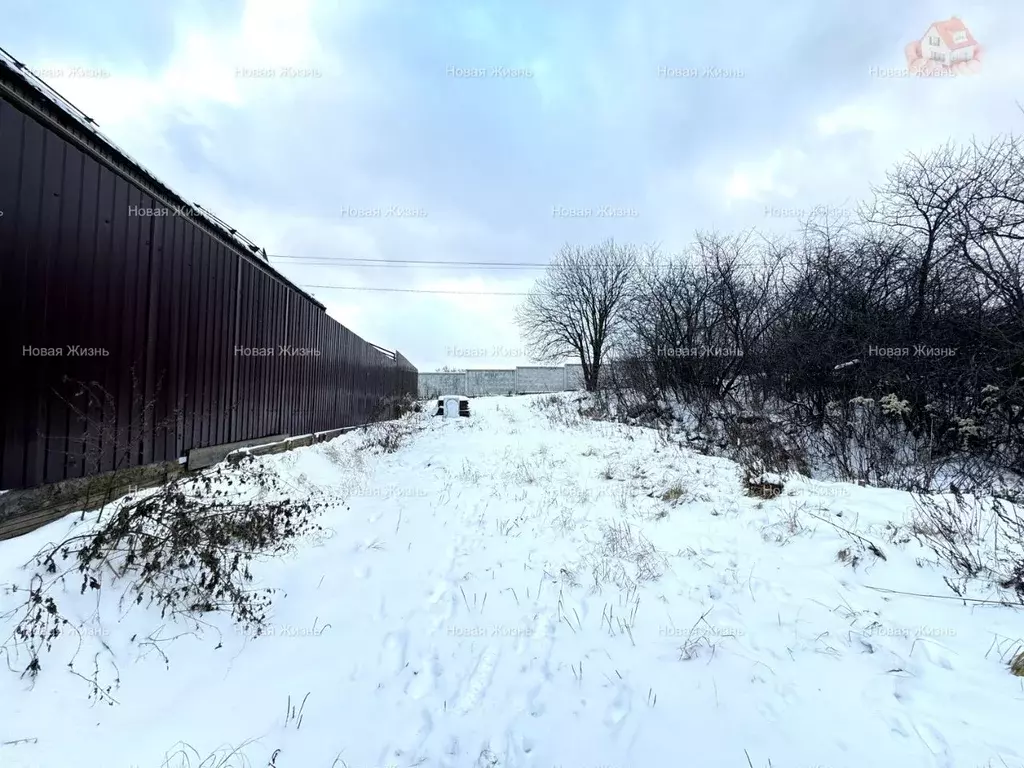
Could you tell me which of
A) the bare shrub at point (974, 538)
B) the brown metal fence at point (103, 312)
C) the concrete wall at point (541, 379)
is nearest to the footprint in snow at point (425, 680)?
the brown metal fence at point (103, 312)

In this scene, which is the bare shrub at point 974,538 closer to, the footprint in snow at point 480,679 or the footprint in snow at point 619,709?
the footprint in snow at point 619,709

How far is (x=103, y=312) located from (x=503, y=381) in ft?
102

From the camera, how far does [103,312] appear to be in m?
3.74

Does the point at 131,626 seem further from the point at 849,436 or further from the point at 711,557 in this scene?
the point at 849,436

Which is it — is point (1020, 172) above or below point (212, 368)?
above

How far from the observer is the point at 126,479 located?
3.94m

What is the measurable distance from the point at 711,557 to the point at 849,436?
5.36 meters

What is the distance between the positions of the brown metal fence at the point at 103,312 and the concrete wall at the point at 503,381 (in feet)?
90.8

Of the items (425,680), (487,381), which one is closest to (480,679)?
(425,680)

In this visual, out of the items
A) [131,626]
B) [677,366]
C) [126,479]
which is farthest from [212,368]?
[677,366]

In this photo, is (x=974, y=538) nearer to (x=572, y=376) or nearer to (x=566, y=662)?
(x=566, y=662)

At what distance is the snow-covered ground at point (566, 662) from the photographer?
6.38 ft

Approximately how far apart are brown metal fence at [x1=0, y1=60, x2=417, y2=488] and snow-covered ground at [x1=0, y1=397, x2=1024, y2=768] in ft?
3.16

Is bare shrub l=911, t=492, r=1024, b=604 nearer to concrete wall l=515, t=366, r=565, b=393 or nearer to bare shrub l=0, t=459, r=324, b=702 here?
bare shrub l=0, t=459, r=324, b=702
